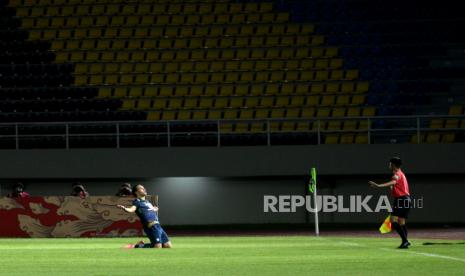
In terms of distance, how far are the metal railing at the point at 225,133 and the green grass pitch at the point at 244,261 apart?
1387cm

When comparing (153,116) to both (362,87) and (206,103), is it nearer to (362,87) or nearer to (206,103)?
(206,103)

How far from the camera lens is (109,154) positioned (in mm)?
32906

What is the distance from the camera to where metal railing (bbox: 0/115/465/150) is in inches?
1303

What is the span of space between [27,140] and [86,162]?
2.27 m

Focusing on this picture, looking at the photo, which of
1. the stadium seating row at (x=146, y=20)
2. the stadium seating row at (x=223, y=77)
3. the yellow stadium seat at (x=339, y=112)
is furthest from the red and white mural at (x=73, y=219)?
the stadium seating row at (x=146, y=20)

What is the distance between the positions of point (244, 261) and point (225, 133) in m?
18.2

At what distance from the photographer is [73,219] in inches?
1099

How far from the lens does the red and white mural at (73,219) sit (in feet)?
91.5

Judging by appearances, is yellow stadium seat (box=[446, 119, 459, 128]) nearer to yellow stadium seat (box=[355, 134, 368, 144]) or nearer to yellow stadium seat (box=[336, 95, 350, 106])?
yellow stadium seat (box=[355, 134, 368, 144])

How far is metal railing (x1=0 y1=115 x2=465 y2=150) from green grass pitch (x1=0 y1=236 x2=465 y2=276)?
546 inches

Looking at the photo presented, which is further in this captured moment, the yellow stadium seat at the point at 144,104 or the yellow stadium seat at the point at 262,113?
the yellow stadium seat at the point at 144,104

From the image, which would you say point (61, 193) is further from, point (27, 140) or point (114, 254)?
point (114, 254)

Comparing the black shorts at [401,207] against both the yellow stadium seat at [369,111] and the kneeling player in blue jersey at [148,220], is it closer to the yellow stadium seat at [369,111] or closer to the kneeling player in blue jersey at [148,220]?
the kneeling player in blue jersey at [148,220]

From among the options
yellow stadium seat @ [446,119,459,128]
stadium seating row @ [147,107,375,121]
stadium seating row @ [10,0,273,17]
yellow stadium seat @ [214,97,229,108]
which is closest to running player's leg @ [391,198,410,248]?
yellow stadium seat @ [446,119,459,128]
